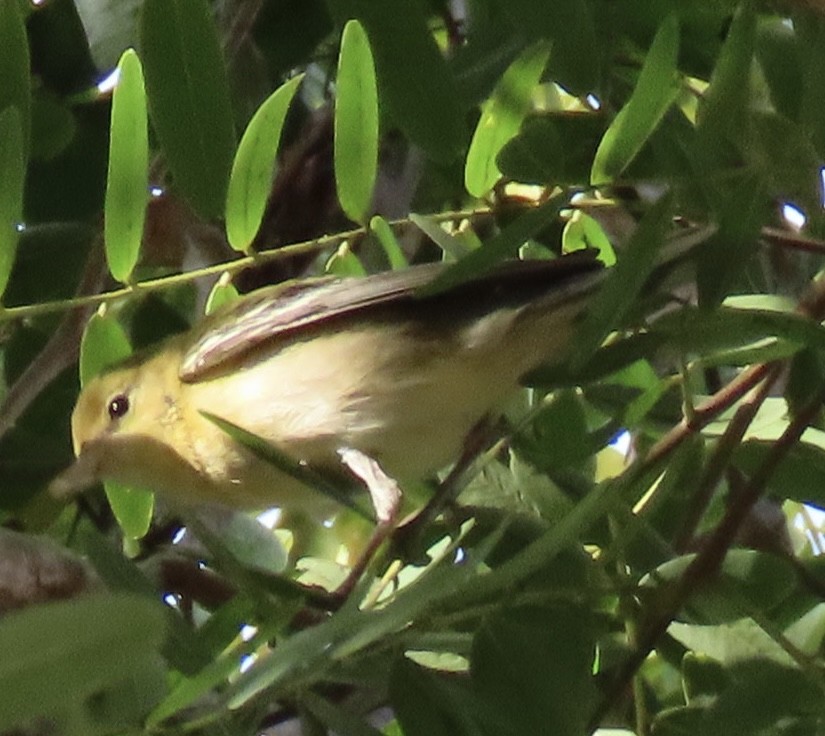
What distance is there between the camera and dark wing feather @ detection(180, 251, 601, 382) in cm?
108

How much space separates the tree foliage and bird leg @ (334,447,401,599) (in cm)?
3

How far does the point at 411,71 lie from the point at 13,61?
0.24m

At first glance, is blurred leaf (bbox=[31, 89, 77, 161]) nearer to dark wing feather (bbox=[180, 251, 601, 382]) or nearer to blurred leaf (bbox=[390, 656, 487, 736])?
dark wing feather (bbox=[180, 251, 601, 382])

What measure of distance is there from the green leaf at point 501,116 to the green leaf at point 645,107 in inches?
2.4

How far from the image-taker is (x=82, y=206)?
3.93 feet

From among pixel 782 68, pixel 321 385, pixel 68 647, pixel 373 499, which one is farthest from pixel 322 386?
pixel 68 647

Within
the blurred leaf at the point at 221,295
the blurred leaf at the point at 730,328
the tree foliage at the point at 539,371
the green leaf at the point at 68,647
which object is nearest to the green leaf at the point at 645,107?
the tree foliage at the point at 539,371

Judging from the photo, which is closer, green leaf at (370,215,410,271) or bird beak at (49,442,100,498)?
green leaf at (370,215,410,271)

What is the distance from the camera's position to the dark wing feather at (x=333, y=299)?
1075mm

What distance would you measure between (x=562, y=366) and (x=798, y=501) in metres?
0.22

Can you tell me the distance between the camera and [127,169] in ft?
2.93

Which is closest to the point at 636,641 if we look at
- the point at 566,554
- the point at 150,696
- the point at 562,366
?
the point at 566,554

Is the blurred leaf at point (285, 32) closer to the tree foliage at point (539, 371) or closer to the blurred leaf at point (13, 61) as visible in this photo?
the tree foliage at point (539, 371)

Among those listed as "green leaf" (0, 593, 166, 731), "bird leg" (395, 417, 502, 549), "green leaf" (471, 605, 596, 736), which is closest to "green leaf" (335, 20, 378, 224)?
A: "bird leg" (395, 417, 502, 549)
